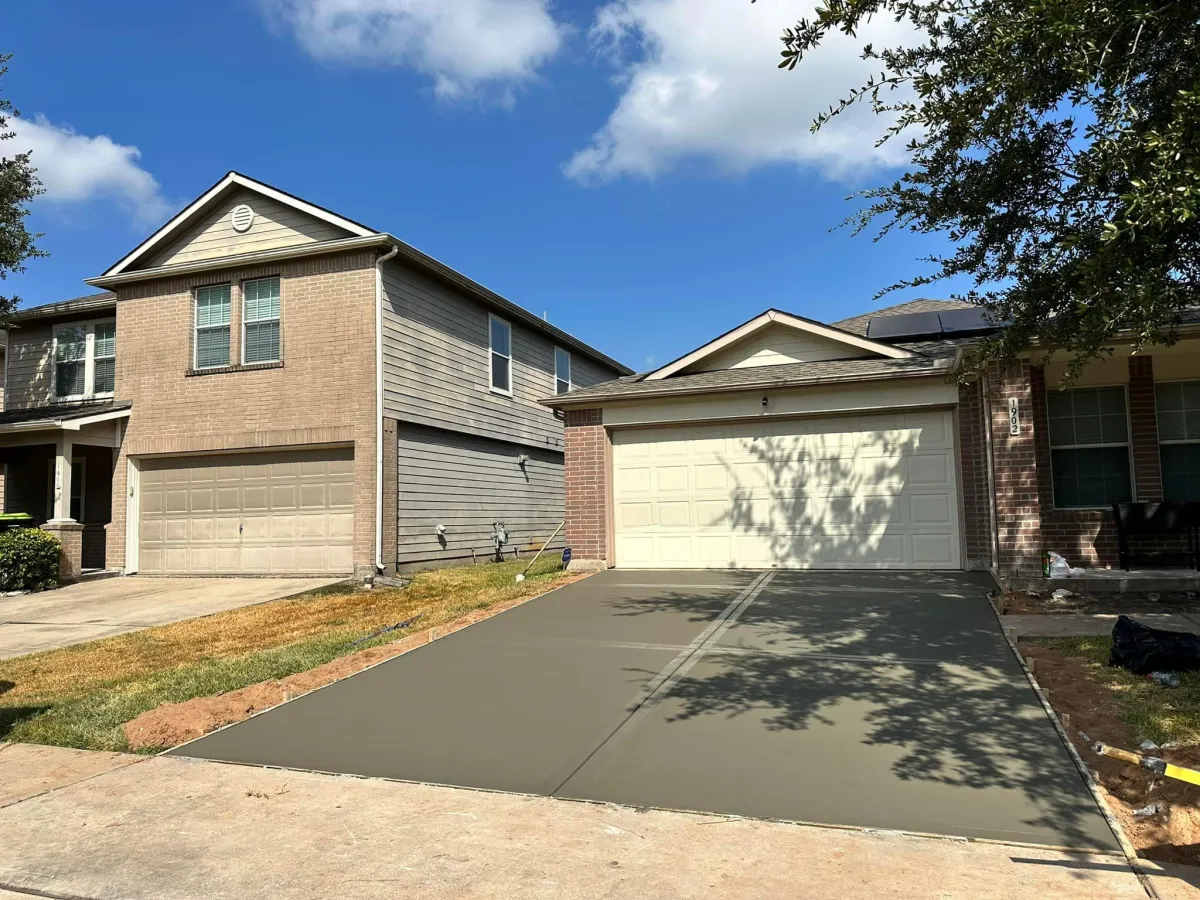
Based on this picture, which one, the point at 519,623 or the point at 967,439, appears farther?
the point at 967,439

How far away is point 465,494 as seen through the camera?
55.4 feet

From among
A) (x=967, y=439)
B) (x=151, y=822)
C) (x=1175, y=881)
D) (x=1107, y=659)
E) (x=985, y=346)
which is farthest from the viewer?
(x=967, y=439)

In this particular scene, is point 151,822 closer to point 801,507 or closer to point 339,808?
point 339,808

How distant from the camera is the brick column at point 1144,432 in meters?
10.3

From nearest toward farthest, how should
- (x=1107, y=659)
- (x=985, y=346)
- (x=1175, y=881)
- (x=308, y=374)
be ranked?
(x=1175, y=881) < (x=1107, y=659) < (x=985, y=346) < (x=308, y=374)

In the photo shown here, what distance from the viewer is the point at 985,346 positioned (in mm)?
7629

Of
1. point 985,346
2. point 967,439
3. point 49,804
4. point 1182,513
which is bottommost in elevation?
point 49,804

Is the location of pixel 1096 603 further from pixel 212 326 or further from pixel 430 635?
pixel 212 326

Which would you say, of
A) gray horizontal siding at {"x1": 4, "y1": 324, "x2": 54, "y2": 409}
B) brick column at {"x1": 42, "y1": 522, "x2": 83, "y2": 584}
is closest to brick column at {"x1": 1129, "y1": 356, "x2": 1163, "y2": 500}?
brick column at {"x1": 42, "y1": 522, "x2": 83, "y2": 584}

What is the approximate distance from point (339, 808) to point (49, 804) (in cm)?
169

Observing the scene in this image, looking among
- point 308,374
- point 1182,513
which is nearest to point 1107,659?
point 1182,513

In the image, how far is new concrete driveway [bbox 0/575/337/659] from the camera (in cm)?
1018

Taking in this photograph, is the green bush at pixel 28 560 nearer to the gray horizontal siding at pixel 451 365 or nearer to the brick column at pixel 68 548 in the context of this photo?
the brick column at pixel 68 548

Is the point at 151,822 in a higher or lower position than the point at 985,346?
lower
